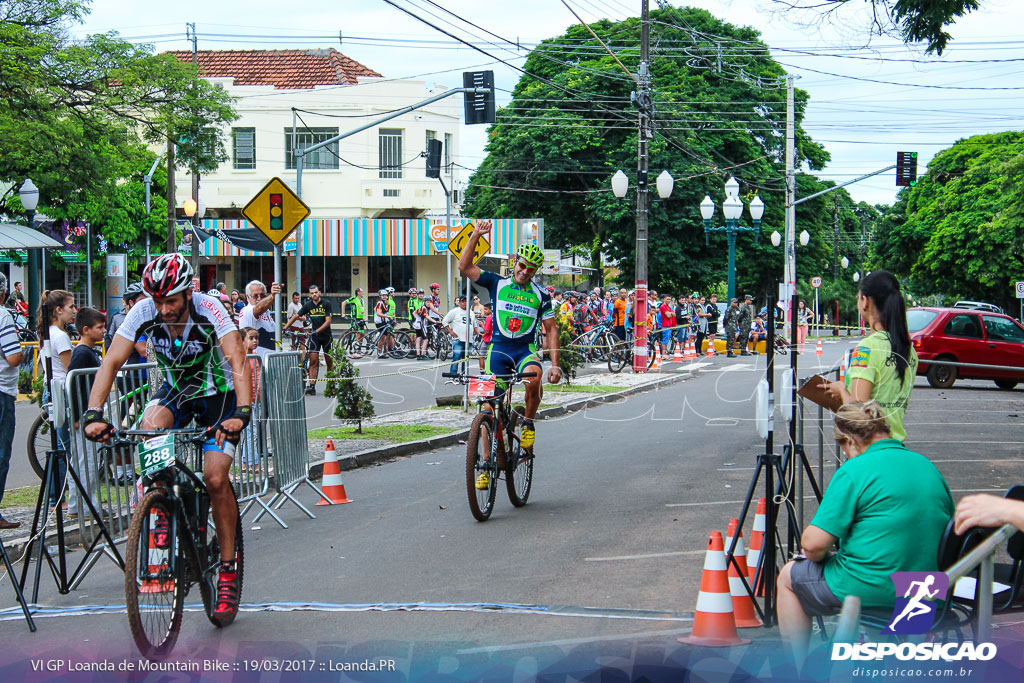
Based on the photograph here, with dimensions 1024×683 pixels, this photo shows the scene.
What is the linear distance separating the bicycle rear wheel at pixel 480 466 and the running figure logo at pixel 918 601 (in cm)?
435

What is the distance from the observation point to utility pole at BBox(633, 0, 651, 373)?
1017 inches

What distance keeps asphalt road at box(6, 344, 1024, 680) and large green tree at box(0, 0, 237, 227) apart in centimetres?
1199

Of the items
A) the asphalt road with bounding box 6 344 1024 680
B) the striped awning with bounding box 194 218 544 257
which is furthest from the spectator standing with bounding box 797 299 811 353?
the striped awning with bounding box 194 218 544 257

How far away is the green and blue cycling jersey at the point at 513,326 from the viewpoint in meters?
8.86

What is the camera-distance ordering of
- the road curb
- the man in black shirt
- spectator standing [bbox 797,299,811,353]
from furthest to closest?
the man in black shirt
the road curb
spectator standing [bbox 797,299,811,353]

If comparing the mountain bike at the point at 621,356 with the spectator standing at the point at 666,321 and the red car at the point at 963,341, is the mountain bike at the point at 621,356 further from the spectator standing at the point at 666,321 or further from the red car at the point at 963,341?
the red car at the point at 963,341

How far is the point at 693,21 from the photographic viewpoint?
49.5 m

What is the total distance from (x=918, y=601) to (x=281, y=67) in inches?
1974

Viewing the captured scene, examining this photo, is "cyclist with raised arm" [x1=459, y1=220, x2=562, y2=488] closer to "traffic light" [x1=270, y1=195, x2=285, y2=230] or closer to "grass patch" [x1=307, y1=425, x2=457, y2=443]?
"grass patch" [x1=307, y1=425, x2=457, y2=443]

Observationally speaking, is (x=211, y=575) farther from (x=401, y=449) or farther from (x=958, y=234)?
(x=958, y=234)

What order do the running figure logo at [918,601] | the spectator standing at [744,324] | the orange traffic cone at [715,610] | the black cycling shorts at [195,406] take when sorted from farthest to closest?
the spectator standing at [744,324]
the black cycling shorts at [195,406]
the orange traffic cone at [715,610]
the running figure logo at [918,601]

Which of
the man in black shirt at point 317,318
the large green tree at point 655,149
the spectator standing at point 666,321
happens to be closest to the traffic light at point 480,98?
the man in black shirt at point 317,318

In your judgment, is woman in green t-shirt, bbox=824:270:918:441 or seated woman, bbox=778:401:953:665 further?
woman in green t-shirt, bbox=824:270:918:441

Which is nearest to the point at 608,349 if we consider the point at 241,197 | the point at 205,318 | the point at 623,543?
the point at 623,543
